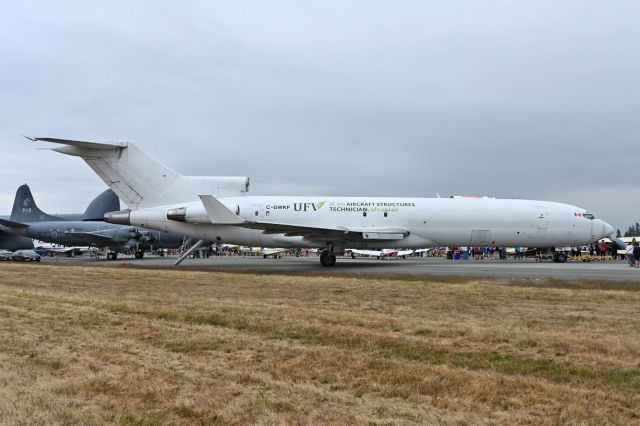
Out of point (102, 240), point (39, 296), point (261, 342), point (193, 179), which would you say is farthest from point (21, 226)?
point (261, 342)

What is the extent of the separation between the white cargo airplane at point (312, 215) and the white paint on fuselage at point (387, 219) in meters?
0.05

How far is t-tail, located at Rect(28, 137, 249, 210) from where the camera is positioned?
81.3 feet

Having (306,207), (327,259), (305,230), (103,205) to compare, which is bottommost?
(327,259)

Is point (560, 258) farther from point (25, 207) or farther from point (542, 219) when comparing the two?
point (25, 207)

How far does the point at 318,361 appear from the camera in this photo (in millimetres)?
5676

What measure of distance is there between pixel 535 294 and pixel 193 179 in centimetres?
1820

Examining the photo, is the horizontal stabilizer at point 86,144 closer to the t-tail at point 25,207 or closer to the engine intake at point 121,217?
the engine intake at point 121,217

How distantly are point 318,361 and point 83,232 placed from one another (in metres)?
46.6

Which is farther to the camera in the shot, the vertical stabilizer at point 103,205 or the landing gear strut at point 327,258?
the vertical stabilizer at point 103,205

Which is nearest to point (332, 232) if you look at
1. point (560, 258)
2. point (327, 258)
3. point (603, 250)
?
point (327, 258)

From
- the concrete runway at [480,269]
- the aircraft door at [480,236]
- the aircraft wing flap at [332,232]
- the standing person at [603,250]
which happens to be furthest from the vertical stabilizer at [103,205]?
the standing person at [603,250]

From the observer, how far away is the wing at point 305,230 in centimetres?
2323

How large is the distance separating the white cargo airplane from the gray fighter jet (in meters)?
19.3

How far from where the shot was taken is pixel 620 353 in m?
6.12
